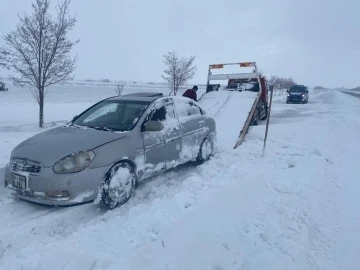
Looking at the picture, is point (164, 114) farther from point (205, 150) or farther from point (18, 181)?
point (18, 181)

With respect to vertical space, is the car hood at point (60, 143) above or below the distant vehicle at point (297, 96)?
below

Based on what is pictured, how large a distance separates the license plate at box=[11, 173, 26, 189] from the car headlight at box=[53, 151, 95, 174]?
19.6 inches

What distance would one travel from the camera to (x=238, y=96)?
37.2 feet

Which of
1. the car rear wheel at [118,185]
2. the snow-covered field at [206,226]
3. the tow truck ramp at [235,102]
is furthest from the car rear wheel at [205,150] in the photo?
the car rear wheel at [118,185]

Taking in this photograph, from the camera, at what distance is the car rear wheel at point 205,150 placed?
6373 mm

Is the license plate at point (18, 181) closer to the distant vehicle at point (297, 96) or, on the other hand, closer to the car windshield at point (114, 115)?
the car windshield at point (114, 115)

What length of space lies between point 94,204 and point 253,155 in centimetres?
443

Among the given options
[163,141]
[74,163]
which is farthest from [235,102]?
[74,163]

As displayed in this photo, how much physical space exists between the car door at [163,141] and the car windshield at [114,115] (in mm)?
262

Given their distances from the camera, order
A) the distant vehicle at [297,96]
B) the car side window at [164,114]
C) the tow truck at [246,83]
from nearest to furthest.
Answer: the car side window at [164,114] < the tow truck at [246,83] < the distant vehicle at [297,96]

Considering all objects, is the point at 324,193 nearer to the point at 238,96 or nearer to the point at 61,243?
the point at 61,243

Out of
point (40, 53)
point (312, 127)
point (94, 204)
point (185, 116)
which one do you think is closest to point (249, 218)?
point (94, 204)

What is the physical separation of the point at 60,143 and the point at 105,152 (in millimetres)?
693

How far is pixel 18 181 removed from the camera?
12.3 feet
